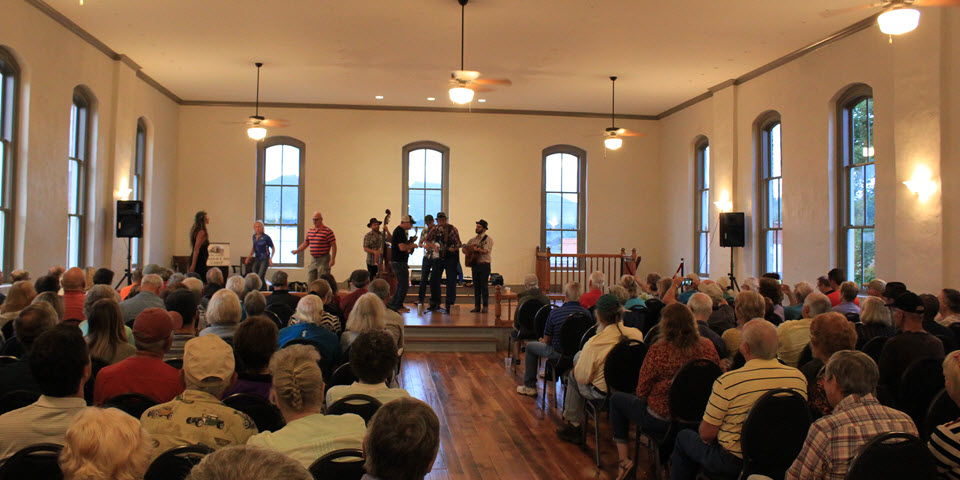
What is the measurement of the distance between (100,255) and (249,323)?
9.19 m

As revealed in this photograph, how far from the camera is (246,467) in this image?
43.2 inches

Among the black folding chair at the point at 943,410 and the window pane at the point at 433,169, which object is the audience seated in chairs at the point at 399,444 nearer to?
the black folding chair at the point at 943,410

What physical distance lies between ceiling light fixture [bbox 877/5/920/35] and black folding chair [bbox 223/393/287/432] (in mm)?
5657

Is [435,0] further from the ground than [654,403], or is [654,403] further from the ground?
[435,0]

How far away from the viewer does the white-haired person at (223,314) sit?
4.30 meters

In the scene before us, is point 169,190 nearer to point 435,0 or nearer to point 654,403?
point 435,0

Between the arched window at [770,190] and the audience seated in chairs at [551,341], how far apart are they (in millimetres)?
6486

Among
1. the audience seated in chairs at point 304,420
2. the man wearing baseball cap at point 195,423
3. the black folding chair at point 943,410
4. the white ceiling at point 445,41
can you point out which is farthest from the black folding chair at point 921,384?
the white ceiling at point 445,41

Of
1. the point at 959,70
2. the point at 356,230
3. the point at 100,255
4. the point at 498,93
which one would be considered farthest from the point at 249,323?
the point at 356,230

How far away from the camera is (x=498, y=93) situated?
13578 millimetres

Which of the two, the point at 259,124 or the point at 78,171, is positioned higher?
the point at 259,124

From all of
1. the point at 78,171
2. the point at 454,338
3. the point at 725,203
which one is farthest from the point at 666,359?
the point at 78,171

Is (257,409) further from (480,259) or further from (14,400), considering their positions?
(480,259)

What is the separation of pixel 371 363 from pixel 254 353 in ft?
1.92
